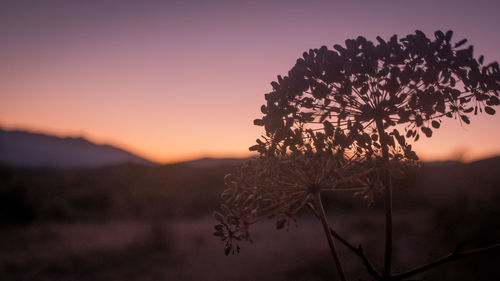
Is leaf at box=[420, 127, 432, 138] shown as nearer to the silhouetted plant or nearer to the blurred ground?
the silhouetted plant

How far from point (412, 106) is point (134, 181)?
47.1 meters

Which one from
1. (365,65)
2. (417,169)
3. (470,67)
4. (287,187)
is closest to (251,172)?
(287,187)

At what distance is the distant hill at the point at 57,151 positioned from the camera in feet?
503

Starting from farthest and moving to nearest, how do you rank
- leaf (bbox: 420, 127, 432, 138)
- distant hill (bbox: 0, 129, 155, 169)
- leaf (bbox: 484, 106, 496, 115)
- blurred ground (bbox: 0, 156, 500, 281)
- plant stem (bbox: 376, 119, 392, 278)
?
1. distant hill (bbox: 0, 129, 155, 169)
2. blurred ground (bbox: 0, 156, 500, 281)
3. leaf (bbox: 484, 106, 496, 115)
4. leaf (bbox: 420, 127, 432, 138)
5. plant stem (bbox: 376, 119, 392, 278)

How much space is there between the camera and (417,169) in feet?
7.34

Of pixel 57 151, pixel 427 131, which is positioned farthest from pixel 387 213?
pixel 57 151

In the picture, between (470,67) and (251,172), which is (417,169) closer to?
(470,67)

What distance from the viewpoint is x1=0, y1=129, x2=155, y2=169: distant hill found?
153462 mm

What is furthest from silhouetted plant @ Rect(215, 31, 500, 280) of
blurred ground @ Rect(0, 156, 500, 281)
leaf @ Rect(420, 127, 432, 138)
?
blurred ground @ Rect(0, 156, 500, 281)

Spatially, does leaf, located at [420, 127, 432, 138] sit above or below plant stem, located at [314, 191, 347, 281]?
above

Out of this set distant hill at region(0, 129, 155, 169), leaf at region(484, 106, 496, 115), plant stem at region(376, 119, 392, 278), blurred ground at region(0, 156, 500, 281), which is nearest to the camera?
plant stem at region(376, 119, 392, 278)

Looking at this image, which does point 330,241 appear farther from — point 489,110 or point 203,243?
point 203,243

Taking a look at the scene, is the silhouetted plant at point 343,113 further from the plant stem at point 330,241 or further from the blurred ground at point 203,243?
the blurred ground at point 203,243

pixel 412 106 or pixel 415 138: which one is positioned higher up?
pixel 412 106
